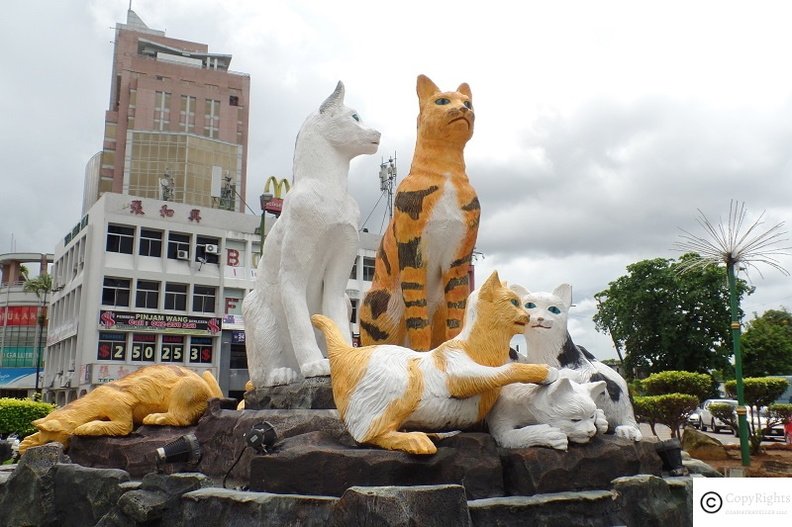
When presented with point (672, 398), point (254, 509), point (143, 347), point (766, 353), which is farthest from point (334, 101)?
point (766, 353)

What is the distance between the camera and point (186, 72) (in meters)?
40.2

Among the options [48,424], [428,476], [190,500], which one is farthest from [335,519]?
[48,424]

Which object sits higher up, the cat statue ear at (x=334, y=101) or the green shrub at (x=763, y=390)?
the cat statue ear at (x=334, y=101)

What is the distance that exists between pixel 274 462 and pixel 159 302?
25.0 m

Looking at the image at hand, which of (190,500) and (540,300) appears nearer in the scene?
(190,500)

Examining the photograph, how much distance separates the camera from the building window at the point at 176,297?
27422 millimetres

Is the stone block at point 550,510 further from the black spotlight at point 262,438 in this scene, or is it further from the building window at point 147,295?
the building window at point 147,295

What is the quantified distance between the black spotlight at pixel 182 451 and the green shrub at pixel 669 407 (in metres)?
11.1

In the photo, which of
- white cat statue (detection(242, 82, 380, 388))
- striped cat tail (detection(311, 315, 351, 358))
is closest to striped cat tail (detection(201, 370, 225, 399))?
white cat statue (detection(242, 82, 380, 388))

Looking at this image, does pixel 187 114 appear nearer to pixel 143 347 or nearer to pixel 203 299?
pixel 203 299

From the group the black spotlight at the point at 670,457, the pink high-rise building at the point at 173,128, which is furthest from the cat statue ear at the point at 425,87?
the pink high-rise building at the point at 173,128

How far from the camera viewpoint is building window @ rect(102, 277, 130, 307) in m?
26.1

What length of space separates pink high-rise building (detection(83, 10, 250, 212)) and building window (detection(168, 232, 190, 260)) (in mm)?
3983

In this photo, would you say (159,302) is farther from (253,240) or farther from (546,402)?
(546,402)
